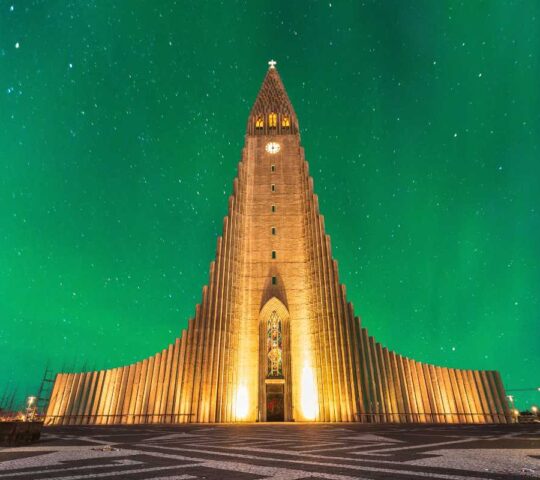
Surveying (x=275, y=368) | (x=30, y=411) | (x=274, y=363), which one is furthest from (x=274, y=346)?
(x=30, y=411)

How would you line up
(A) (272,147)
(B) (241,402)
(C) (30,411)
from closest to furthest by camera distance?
(B) (241,402) < (C) (30,411) < (A) (272,147)

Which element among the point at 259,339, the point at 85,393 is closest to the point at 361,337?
the point at 259,339

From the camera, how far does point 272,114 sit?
35469 mm

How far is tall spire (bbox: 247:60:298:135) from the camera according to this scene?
34.4m

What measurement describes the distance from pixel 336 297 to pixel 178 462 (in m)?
22.0

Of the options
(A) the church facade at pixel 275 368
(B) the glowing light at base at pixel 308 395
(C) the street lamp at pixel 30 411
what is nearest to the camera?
(C) the street lamp at pixel 30 411

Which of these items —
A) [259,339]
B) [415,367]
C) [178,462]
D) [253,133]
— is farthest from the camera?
[253,133]

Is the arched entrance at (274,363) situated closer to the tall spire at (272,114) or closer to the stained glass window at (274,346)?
the stained glass window at (274,346)

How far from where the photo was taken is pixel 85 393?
25141 millimetres

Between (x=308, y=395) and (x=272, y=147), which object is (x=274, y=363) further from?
(x=272, y=147)

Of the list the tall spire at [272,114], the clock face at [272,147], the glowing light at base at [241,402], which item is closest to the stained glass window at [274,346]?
the glowing light at base at [241,402]

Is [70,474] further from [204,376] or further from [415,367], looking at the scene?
[415,367]

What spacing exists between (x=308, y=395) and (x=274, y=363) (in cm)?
329

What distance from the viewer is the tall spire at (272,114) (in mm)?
34409
